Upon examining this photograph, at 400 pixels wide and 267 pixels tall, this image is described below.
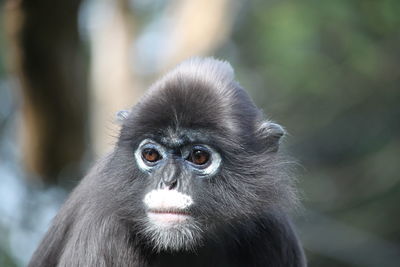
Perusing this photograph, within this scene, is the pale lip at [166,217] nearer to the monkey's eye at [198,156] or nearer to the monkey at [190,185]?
the monkey at [190,185]

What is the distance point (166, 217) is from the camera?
5223 mm

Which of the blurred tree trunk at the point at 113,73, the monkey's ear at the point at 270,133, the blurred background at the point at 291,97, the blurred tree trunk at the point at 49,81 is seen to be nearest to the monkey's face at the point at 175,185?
the monkey's ear at the point at 270,133

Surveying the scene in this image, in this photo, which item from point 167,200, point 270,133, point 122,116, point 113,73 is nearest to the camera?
point 167,200

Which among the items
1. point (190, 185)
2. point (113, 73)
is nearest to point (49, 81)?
point (113, 73)

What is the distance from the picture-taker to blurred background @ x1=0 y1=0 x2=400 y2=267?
1101cm

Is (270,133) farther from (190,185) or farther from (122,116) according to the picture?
(122,116)

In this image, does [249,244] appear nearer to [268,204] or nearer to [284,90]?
[268,204]

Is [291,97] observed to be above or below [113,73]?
above

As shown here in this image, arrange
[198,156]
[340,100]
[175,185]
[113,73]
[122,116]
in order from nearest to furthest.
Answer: [175,185]
[198,156]
[122,116]
[113,73]
[340,100]

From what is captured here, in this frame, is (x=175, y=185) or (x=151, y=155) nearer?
(x=175, y=185)

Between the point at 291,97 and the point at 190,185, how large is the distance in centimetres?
1268

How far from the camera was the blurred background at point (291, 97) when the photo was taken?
36.1 feet

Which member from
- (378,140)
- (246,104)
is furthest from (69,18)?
(378,140)

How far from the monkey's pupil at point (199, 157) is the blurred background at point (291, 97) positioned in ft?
15.0
